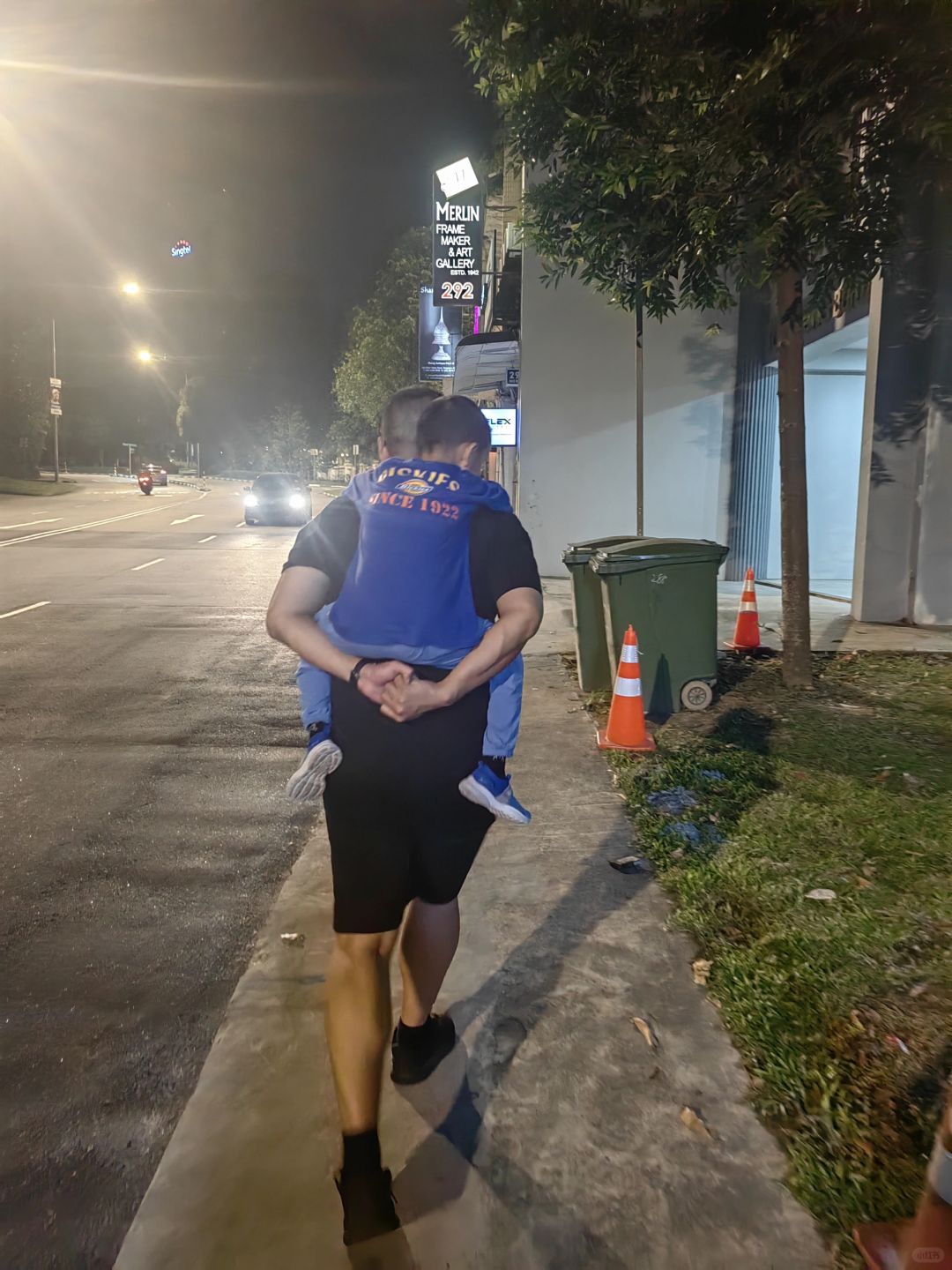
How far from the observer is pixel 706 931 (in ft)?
11.9

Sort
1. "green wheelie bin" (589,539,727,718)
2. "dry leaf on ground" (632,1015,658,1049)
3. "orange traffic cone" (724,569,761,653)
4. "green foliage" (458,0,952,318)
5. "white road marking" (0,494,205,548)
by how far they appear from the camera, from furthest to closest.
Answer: "white road marking" (0,494,205,548)
"orange traffic cone" (724,569,761,653)
"green wheelie bin" (589,539,727,718)
"green foliage" (458,0,952,318)
"dry leaf on ground" (632,1015,658,1049)

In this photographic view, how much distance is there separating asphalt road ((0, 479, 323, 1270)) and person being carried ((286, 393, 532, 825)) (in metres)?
1.20

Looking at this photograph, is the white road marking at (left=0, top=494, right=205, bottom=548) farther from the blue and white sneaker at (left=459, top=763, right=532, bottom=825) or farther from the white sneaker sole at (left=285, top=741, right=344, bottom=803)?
the blue and white sneaker at (left=459, top=763, right=532, bottom=825)

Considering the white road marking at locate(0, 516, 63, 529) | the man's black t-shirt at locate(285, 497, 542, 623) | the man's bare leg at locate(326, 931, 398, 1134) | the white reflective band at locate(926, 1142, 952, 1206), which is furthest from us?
the white road marking at locate(0, 516, 63, 529)

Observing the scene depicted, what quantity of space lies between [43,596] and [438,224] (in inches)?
609

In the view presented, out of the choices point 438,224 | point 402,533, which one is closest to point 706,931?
point 402,533

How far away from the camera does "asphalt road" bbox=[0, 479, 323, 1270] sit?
2535 millimetres

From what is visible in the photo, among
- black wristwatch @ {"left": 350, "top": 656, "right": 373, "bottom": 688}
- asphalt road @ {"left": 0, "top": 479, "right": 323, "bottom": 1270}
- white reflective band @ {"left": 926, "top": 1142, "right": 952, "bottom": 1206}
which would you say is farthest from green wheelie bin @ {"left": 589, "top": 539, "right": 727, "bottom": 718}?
white reflective band @ {"left": 926, "top": 1142, "right": 952, "bottom": 1206}

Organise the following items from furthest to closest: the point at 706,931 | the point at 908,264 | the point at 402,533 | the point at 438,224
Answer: the point at 438,224, the point at 908,264, the point at 706,931, the point at 402,533

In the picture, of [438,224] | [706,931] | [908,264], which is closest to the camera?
[706,931]

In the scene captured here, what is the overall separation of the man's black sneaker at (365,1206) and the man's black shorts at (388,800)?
550 millimetres

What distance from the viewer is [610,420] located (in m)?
15.1

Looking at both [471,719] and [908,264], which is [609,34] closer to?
[908,264]

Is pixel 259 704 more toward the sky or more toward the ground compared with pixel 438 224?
more toward the ground
